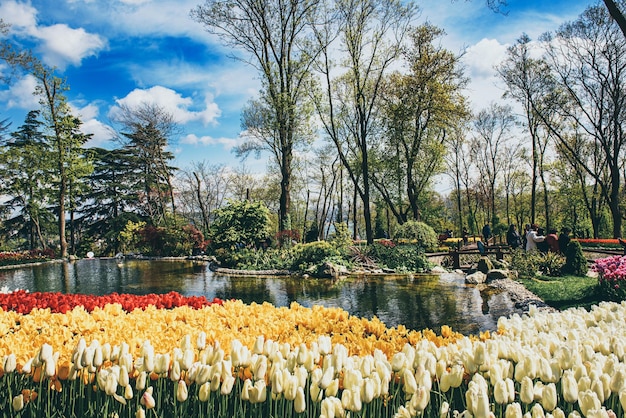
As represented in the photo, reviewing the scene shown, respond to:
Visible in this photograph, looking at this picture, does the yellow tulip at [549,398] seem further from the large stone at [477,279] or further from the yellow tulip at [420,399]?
the large stone at [477,279]

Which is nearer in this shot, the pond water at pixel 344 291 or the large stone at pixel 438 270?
the pond water at pixel 344 291

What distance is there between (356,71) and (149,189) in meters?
22.3

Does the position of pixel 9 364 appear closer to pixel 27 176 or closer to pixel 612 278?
pixel 612 278

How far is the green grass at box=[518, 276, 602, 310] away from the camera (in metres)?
7.95

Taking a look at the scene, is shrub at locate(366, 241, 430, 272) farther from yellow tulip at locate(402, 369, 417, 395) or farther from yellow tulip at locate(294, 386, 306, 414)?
yellow tulip at locate(294, 386, 306, 414)

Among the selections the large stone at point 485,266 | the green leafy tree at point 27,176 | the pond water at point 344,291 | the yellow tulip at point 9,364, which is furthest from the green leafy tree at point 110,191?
the yellow tulip at point 9,364

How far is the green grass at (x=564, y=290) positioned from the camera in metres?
7.95

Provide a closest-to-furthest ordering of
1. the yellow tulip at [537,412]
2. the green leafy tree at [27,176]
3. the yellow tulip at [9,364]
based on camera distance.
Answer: the yellow tulip at [537,412] → the yellow tulip at [9,364] → the green leafy tree at [27,176]

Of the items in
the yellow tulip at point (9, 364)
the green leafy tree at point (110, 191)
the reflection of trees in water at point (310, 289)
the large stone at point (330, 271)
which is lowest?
the reflection of trees in water at point (310, 289)

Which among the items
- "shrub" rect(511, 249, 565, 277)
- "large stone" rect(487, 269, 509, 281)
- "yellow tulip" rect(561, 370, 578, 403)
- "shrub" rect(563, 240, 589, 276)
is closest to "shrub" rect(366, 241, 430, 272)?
"large stone" rect(487, 269, 509, 281)

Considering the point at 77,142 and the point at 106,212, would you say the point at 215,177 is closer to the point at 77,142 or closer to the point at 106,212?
the point at 106,212

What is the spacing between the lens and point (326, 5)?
2142 centimetres

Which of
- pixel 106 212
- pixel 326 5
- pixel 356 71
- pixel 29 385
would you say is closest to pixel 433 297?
pixel 29 385

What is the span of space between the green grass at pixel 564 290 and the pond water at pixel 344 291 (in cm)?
78
